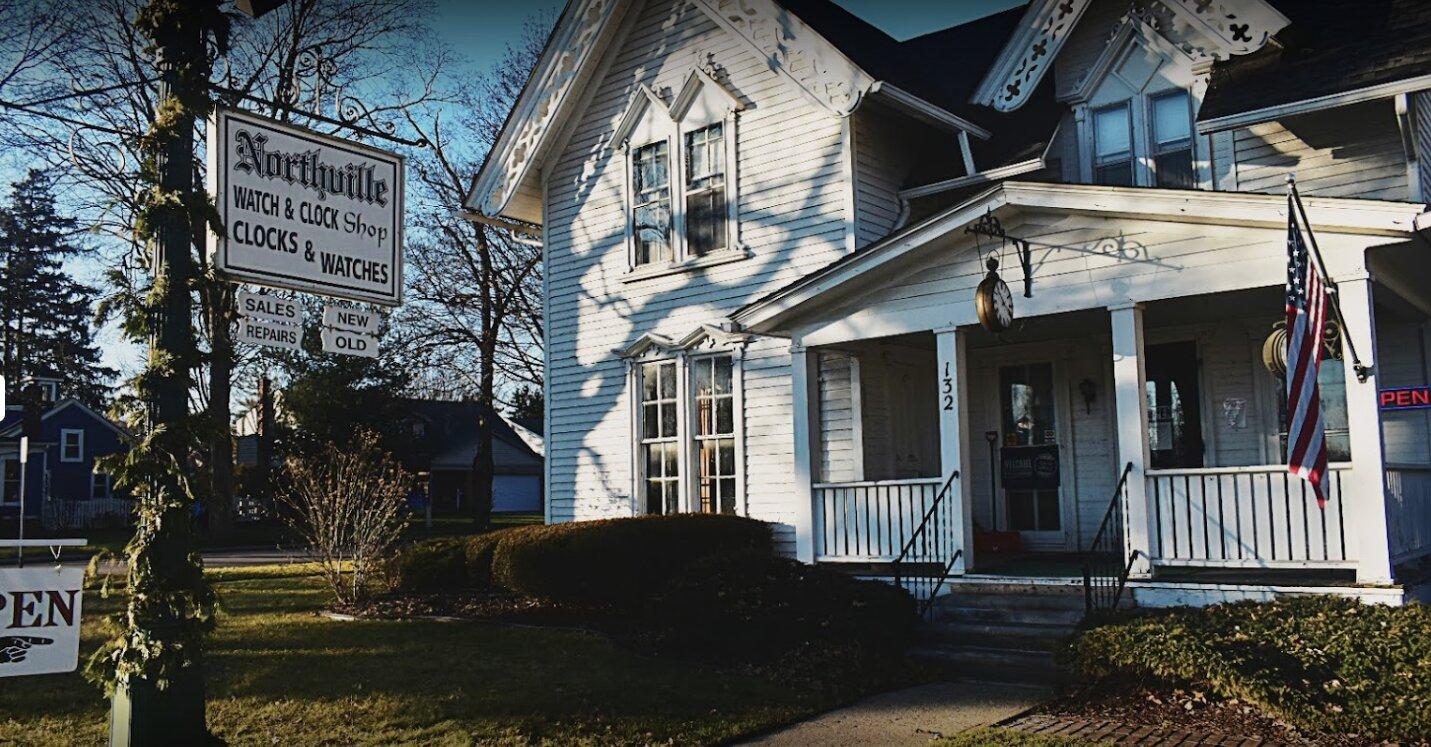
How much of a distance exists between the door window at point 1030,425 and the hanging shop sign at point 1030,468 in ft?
0.55

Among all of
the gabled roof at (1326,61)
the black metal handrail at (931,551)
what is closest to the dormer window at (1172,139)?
the gabled roof at (1326,61)

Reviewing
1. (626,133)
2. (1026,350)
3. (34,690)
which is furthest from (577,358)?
(34,690)

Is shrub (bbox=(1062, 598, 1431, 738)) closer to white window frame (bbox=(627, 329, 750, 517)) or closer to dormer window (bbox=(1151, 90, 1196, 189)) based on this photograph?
dormer window (bbox=(1151, 90, 1196, 189))

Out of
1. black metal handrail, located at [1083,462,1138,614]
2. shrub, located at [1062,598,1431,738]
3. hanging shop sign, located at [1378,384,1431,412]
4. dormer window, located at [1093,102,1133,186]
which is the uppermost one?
dormer window, located at [1093,102,1133,186]

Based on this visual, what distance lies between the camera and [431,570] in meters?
15.2

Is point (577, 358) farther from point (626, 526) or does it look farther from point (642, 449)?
point (626, 526)

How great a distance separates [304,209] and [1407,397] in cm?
1081

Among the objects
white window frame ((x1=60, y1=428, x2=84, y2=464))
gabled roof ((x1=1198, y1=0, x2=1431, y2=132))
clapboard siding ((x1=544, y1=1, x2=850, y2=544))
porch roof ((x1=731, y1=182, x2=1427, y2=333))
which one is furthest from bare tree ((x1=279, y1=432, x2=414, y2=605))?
white window frame ((x1=60, y1=428, x2=84, y2=464))

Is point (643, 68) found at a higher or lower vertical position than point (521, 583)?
higher

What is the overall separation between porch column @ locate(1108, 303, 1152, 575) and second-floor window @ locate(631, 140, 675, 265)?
22.4 feet

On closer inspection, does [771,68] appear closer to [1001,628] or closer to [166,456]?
[1001,628]

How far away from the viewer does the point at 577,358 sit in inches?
673

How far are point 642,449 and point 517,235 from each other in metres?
5.14

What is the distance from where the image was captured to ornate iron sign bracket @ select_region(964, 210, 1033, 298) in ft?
36.9
